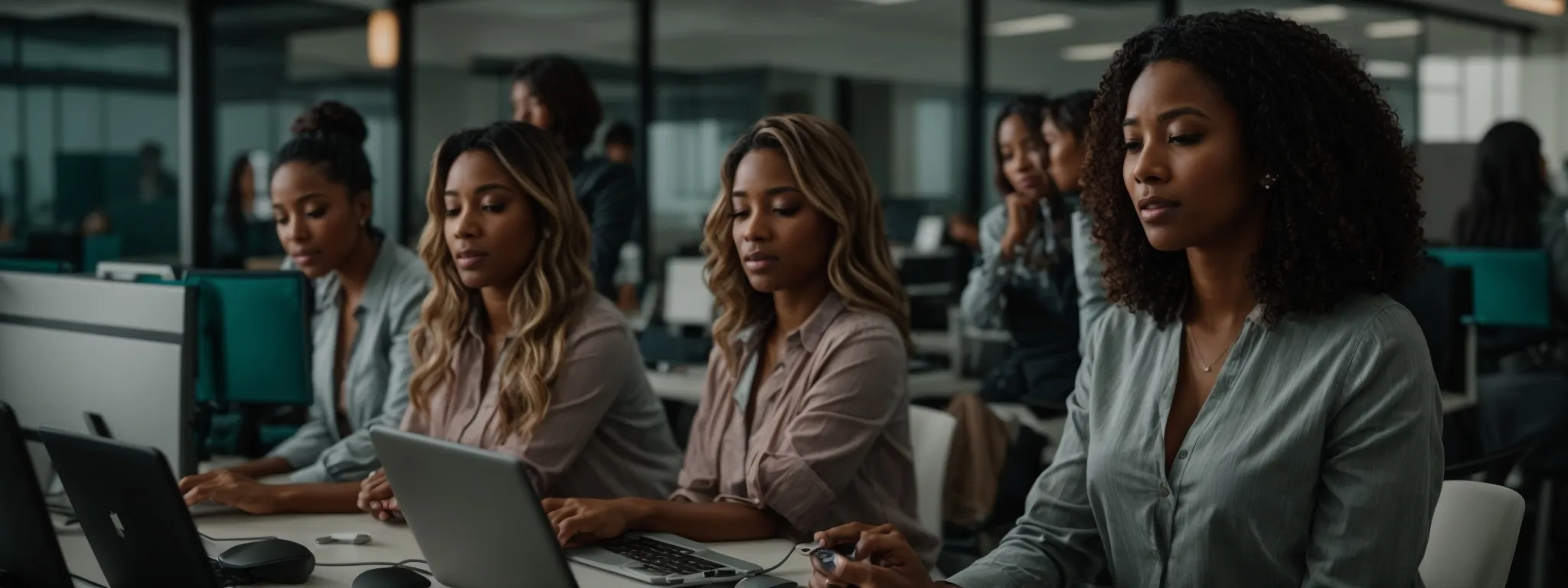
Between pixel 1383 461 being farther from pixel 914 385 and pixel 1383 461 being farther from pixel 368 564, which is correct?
pixel 914 385

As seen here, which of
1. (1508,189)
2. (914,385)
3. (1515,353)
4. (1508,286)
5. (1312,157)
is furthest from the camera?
(1508,189)

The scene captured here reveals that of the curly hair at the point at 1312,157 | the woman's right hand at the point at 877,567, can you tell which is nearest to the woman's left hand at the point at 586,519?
the woman's right hand at the point at 877,567

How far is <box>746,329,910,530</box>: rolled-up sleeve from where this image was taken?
2186 mm

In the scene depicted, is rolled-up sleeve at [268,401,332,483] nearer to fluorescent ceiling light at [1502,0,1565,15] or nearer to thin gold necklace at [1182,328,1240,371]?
thin gold necklace at [1182,328,1240,371]

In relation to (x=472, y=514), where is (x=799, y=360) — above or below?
above

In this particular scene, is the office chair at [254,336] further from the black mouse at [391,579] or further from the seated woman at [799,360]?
the black mouse at [391,579]

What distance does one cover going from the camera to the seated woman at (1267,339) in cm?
151

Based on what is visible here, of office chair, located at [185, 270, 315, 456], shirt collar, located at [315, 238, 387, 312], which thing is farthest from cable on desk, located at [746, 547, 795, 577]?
shirt collar, located at [315, 238, 387, 312]

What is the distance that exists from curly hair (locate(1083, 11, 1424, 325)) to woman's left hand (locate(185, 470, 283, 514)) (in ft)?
5.41

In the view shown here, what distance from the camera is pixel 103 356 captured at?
2348 millimetres

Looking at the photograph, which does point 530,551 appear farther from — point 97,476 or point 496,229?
point 496,229

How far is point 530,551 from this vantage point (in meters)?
1.59

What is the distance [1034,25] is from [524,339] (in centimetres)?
582

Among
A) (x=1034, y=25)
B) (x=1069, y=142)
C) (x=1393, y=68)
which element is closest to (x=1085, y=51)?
(x=1034, y=25)
